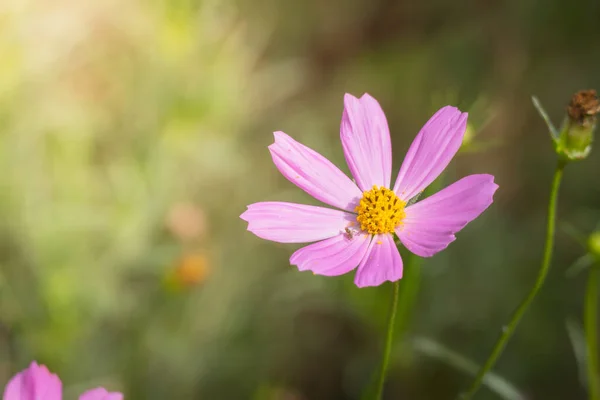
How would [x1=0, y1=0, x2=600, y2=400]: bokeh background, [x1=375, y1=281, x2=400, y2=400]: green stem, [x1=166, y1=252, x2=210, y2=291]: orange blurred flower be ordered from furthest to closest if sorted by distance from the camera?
[x1=0, y1=0, x2=600, y2=400]: bokeh background
[x1=166, y1=252, x2=210, y2=291]: orange blurred flower
[x1=375, y1=281, x2=400, y2=400]: green stem

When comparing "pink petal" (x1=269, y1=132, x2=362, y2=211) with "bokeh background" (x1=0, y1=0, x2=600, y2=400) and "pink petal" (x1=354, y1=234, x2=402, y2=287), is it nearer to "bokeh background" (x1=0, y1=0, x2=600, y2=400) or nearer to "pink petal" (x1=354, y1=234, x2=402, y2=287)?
"pink petal" (x1=354, y1=234, x2=402, y2=287)

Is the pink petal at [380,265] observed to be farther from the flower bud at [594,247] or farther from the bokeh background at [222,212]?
the bokeh background at [222,212]

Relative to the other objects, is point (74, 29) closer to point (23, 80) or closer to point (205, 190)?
point (23, 80)

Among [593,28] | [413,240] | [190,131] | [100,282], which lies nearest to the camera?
[413,240]

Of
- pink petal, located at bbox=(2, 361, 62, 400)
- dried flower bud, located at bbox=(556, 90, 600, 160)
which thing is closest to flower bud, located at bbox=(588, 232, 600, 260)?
dried flower bud, located at bbox=(556, 90, 600, 160)

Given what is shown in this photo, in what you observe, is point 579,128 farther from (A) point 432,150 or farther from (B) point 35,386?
(B) point 35,386

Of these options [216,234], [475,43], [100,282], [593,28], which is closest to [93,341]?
[100,282]

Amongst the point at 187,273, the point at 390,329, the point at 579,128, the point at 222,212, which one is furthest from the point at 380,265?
the point at 222,212
